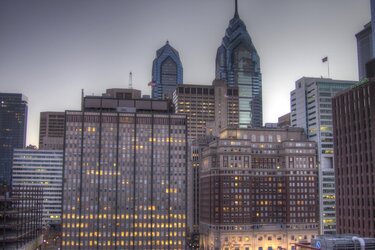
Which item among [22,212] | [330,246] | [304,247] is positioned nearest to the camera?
[330,246]

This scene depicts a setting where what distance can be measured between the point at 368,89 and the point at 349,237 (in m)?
73.2

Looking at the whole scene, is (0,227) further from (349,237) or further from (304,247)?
(349,237)

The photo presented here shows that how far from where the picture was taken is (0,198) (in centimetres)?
18388

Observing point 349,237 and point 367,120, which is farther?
point 367,120

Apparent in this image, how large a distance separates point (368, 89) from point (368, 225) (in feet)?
167

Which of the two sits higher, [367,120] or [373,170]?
[367,120]

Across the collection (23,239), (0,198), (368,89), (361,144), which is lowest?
(23,239)

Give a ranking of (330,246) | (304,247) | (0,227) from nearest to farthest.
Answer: (330,246) → (304,247) → (0,227)

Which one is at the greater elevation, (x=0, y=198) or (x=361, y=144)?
(x=361, y=144)

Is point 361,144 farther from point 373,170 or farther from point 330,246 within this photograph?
point 330,246

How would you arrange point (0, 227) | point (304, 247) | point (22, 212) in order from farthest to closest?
point (22, 212) → point (0, 227) → point (304, 247)

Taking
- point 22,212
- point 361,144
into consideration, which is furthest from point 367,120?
point 22,212

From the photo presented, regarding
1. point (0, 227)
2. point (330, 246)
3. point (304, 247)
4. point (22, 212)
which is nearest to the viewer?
point (330, 246)

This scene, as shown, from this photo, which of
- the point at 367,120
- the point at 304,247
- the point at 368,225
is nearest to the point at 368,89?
the point at 367,120
